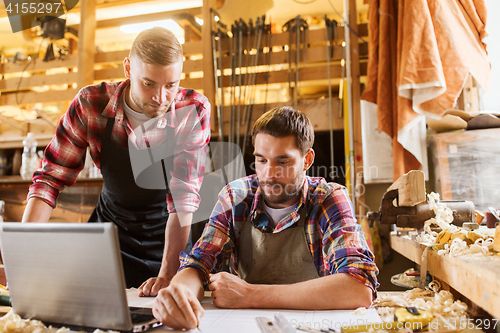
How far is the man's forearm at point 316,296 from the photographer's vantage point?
86 cm

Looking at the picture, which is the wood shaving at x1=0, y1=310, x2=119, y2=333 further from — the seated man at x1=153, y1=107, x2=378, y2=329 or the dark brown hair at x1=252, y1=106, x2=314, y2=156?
the dark brown hair at x1=252, y1=106, x2=314, y2=156

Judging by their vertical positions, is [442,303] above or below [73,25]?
below

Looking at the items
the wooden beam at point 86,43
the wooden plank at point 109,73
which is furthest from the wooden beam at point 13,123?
the wooden plank at point 109,73

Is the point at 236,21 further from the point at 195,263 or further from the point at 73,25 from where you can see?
the point at 195,263

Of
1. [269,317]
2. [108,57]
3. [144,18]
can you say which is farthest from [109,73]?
[269,317]

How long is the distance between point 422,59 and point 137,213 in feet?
5.03

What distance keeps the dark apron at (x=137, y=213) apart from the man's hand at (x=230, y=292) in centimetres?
55

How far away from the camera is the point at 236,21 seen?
2410 mm

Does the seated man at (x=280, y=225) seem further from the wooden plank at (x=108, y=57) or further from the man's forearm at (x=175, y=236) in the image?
the wooden plank at (x=108, y=57)

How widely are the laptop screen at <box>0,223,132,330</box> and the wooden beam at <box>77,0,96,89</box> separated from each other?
125cm

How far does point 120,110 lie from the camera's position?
4.19 ft

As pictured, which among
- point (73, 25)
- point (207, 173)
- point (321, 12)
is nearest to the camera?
point (73, 25)

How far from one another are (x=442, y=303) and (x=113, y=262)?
2.19ft

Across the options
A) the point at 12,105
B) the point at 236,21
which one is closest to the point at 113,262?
the point at 12,105
